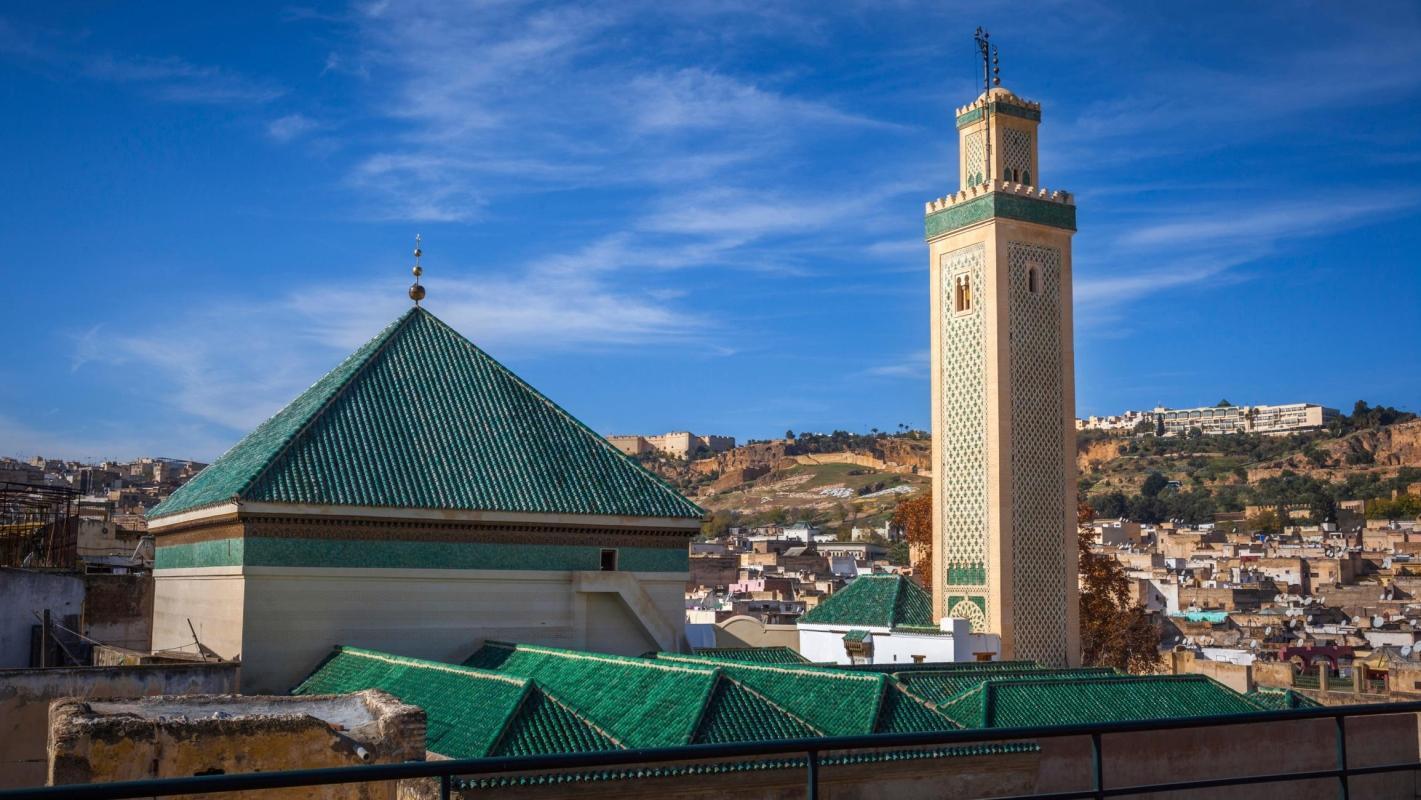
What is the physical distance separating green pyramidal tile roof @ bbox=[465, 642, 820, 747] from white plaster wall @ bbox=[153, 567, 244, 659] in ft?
9.51

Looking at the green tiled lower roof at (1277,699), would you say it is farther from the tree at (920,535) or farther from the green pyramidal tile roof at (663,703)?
the tree at (920,535)

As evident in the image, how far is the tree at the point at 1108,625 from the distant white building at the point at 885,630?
135 inches

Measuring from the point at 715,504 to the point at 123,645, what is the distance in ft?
274

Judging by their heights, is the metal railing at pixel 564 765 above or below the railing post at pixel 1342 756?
above

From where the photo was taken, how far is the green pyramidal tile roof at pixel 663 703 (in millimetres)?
8789

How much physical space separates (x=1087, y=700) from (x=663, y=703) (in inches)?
173

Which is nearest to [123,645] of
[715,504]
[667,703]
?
[667,703]

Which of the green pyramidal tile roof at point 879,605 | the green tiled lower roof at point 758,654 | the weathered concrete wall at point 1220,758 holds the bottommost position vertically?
the weathered concrete wall at point 1220,758

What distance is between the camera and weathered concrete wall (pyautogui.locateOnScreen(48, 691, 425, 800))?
725 cm

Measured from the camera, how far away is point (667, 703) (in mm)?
9219

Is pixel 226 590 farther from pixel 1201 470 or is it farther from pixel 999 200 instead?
pixel 1201 470

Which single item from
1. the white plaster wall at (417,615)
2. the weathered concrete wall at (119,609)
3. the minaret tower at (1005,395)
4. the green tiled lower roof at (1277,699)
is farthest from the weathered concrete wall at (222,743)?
the minaret tower at (1005,395)

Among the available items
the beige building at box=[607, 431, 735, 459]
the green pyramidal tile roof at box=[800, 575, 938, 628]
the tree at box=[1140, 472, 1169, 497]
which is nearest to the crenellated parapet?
the green pyramidal tile roof at box=[800, 575, 938, 628]

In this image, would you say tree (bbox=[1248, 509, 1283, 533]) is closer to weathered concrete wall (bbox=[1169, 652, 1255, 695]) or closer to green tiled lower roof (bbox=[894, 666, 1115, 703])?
weathered concrete wall (bbox=[1169, 652, 1255, 695])
